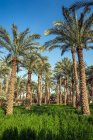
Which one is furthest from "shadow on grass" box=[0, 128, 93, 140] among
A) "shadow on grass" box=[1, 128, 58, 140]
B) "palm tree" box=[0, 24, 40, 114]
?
"palm tree" box=[0, 24, 40, 114]

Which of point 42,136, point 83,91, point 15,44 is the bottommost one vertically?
point 42,136

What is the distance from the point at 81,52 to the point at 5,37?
8.88 meters

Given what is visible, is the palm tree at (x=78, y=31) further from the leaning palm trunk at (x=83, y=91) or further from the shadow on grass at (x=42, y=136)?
the shadow on grass at (x=42, y=136)

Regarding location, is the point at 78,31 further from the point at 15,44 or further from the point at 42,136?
the point at 42,136

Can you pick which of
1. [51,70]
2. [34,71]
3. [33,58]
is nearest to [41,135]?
[33,58]

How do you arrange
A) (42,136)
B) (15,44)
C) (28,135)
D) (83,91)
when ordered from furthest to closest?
Answer: (15,44), (83,91), (28,135), (42,136)

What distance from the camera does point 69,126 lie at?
1517 centimetres

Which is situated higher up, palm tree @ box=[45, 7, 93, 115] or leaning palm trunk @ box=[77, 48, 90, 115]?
palm tree @ box=[45, 7, 93, 115]

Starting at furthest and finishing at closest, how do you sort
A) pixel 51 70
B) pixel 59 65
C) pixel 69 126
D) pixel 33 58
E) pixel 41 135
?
pixel 51 70 → pixel 59 65 → pixel 33 58 → pixel 69 126 → pixel 41 135

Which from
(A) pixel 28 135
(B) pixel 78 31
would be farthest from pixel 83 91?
(A) pixel 28 135

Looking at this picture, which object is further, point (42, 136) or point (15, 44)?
point (15, 44)

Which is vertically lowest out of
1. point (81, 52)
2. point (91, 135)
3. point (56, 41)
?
point (91, 135)

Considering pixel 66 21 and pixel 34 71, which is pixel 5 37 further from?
pixel 34 71

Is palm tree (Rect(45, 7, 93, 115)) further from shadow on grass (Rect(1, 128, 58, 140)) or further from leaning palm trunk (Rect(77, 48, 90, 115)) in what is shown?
shadow on grass (Rect(1, 128, 58, 140))
